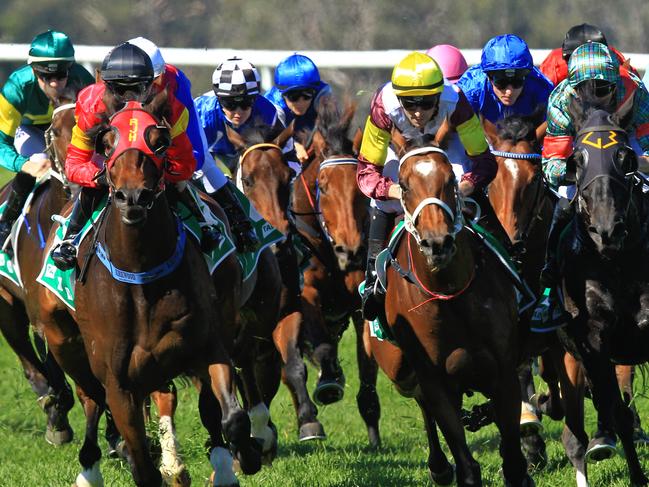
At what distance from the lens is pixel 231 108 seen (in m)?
10.0

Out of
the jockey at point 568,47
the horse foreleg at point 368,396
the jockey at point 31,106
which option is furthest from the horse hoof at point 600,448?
the jockey at point 31,106

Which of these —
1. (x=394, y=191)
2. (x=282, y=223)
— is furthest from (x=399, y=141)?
(x=282, y=223)

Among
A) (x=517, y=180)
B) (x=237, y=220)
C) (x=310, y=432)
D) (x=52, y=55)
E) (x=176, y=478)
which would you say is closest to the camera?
(x=176, y=478)

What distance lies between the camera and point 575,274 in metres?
7.39

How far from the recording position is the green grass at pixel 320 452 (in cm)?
827

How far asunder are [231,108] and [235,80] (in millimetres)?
221

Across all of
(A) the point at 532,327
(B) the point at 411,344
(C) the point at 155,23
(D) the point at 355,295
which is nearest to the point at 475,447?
(D) the point at 355,295

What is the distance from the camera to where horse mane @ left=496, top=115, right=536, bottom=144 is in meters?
8.66

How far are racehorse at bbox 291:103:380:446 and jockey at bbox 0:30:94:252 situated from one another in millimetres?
1761

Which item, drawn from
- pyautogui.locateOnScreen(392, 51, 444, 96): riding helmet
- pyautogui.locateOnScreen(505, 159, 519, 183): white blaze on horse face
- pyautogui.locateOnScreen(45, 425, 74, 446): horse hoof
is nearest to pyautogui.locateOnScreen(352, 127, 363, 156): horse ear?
pyautogui.locateOnScreen(505, 159, 519, 183): white blaze on horse face

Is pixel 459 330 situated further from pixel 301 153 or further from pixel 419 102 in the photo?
pixel 301 153

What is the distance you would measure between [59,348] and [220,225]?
1307 millimetres

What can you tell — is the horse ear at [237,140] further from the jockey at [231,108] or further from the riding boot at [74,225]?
the riding boot at [74,225]

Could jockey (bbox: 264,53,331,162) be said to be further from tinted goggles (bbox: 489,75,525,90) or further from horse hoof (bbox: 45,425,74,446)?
horse hoof (bbox: 45,425,74,446)
